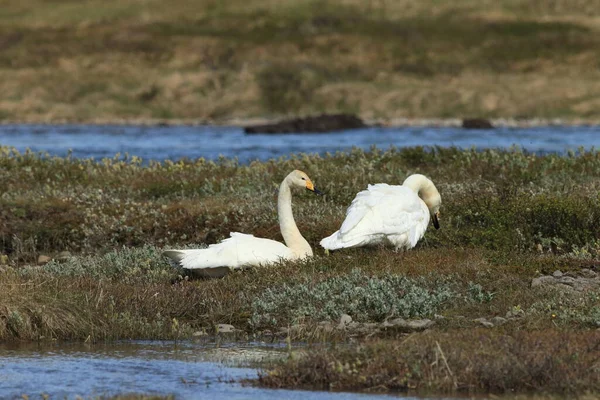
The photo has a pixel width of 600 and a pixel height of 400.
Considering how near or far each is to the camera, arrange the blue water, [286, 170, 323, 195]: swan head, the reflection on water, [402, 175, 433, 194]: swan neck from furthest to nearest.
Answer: the blue water < [402, 175, 433, 194]: swan neck < [286, 170, 323, 195]: swan head < the reflection on water

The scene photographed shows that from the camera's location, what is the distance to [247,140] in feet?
152

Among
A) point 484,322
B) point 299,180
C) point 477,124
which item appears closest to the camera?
point 484,322

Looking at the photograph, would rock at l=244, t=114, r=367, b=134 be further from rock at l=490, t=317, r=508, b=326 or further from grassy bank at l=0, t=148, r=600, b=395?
rock at l=490, t=317, r=508, b=326

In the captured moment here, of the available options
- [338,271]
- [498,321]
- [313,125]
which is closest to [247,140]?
[313,125]

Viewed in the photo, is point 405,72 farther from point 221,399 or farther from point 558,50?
point 221,399

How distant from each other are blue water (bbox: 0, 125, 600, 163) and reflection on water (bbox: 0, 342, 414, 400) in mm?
22295

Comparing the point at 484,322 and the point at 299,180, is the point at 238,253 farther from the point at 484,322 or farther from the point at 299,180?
the point at 484,322

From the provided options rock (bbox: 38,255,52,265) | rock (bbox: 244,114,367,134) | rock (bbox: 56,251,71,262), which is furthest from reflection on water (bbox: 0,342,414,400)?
rock (bbox: 244,114,367,134)

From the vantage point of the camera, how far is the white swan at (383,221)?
1383 cm

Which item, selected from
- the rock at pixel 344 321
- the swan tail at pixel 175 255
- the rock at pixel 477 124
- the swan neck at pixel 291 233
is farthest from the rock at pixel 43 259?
the rock at pixel 477 124

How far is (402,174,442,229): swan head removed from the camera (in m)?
15.4

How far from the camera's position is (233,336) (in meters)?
11.8

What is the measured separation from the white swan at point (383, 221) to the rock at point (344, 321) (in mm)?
1981

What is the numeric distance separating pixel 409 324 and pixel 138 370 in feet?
8.85
